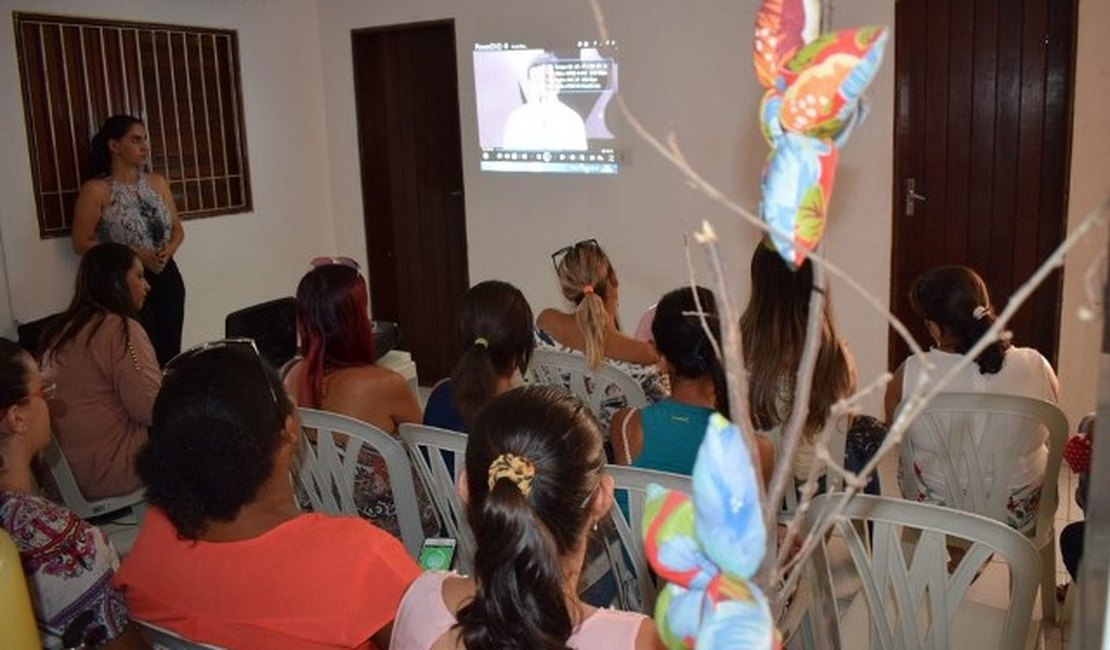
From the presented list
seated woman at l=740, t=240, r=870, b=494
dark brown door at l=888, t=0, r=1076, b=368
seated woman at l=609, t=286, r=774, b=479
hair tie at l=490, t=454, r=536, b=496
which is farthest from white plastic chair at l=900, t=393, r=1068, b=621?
dark brown door at l=888, t=0, r=1076, b=368

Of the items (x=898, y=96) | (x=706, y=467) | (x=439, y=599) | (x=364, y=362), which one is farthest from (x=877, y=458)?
(x=898, y=96)

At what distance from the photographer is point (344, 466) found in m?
2.28

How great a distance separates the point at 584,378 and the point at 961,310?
3.62 ft

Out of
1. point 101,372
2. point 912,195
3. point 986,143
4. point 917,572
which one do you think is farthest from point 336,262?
point 986,143

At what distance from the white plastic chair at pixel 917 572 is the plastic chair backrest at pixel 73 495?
6.49 ft

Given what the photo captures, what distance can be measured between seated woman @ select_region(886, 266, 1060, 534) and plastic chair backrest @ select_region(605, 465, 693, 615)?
2.86ft

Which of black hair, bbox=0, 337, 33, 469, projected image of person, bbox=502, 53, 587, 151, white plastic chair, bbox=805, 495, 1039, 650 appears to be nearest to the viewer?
white plastic chair, bbox=805, 495, 1039, 650

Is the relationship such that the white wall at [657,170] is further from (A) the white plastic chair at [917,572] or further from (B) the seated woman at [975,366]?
(A) the white plastic chair at [917,572]

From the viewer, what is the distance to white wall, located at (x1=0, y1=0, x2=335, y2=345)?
13.6 ft

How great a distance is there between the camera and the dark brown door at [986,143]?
149 inches

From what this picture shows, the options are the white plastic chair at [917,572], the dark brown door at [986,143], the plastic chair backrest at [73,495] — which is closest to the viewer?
the white plastic chair at [917,572]

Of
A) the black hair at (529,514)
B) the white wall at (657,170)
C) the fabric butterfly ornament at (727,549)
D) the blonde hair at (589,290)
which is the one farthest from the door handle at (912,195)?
the fabric butterfly ornament at (727,549)

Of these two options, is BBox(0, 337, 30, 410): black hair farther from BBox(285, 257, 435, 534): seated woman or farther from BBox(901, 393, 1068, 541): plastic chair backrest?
BBox(901, 393, 1068, 541): plastic chair backrest

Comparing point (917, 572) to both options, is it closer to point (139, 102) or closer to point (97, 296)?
point (97, 296)
